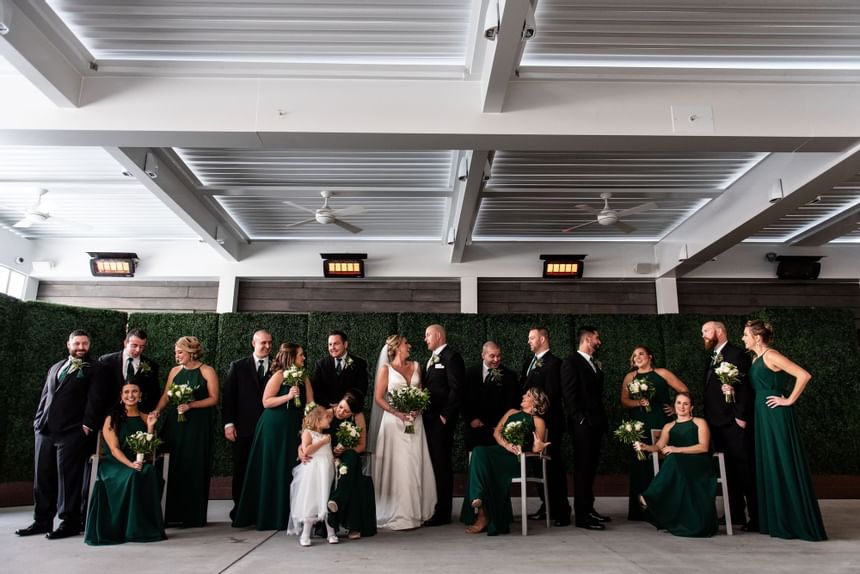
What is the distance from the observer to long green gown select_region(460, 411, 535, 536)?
4.76m

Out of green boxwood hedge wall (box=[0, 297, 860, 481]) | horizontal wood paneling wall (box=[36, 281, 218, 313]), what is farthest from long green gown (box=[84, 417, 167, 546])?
horizontal wood paneling wall (box=[36, 281, 218, 313])

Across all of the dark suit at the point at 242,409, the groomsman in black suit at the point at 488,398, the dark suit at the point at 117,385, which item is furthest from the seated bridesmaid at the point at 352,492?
the dark suit at the point at 117,385

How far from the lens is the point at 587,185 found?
25.3 ft

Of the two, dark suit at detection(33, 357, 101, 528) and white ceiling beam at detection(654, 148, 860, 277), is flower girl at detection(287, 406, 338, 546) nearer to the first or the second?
dark suit at detection(33, 357, 101, 528)

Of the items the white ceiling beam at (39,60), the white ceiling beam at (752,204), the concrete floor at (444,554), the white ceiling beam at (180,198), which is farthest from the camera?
the white ceiling beam at (180,198)

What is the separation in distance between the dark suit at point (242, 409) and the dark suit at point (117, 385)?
2.21ft

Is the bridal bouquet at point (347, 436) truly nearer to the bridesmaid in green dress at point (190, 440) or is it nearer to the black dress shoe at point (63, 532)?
the bridesmaid in green dress at point (190, 440)

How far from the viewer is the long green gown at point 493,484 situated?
15.6 feet

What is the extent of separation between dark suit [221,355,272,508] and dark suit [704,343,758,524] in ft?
12.8

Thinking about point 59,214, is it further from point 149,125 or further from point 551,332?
point 551,332

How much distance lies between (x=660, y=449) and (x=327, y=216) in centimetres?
485

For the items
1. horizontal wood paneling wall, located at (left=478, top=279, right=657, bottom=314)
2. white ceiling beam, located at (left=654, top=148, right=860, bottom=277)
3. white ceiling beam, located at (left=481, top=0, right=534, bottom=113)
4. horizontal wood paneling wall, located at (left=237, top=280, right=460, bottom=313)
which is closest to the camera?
white ceiling beam, located at (left=481, top=0, right=534, bottom=113)

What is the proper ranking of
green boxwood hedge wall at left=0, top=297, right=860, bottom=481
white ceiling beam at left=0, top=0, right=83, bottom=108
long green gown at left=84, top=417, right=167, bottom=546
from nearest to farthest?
long green gown at left=84, top=417, right=167, bottom=546 < white ceiling beam at left=0, top=0, right=83, bottom=108 < green boxwood hedge wall at left=0, top=297, right=860, bottom=481

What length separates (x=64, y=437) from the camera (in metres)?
4.65
